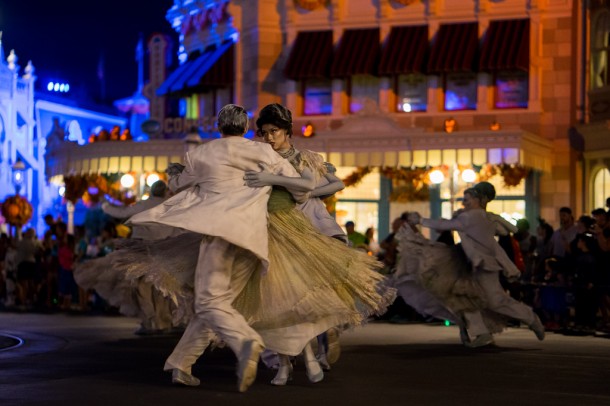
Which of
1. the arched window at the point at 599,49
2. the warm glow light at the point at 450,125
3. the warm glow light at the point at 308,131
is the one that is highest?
the arched window at the point at 599,49

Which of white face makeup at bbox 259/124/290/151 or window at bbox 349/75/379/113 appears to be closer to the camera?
white face makeup at bbox 259/124/290/151

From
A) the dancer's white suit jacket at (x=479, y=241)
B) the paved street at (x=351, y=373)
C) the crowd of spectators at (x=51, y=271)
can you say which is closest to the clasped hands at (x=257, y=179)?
the paved street at (x=351, y=373)

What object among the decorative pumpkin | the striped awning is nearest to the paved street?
the striped awning

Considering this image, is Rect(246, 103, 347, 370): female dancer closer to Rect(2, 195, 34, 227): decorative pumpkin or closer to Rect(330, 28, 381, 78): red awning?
Rect(330, 28, 381, 78): red awning

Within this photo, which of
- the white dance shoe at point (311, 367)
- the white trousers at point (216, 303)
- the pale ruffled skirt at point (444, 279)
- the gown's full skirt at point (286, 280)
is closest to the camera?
the white trousers at point (216, 303)

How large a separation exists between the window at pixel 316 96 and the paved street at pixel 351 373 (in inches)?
694

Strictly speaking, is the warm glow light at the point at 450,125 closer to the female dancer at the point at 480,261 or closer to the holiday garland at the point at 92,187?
the holiday garland at the point at 92,187

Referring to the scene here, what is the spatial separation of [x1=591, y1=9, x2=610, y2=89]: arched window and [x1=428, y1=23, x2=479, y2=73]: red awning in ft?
8.73

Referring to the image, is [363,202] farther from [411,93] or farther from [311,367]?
[311,367]

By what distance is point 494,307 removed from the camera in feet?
44.3

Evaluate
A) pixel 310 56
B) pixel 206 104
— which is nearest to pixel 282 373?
pixel 310 56

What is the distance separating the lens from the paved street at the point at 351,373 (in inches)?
332

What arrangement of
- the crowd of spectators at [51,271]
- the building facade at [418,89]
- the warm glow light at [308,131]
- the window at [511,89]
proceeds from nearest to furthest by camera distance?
1. the crowd of spectators at [51,271]
2. the building facade at [418,89]
3. the warm glow light at [308,131]
4. the window at [511,89]

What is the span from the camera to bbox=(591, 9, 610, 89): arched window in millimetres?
29422
